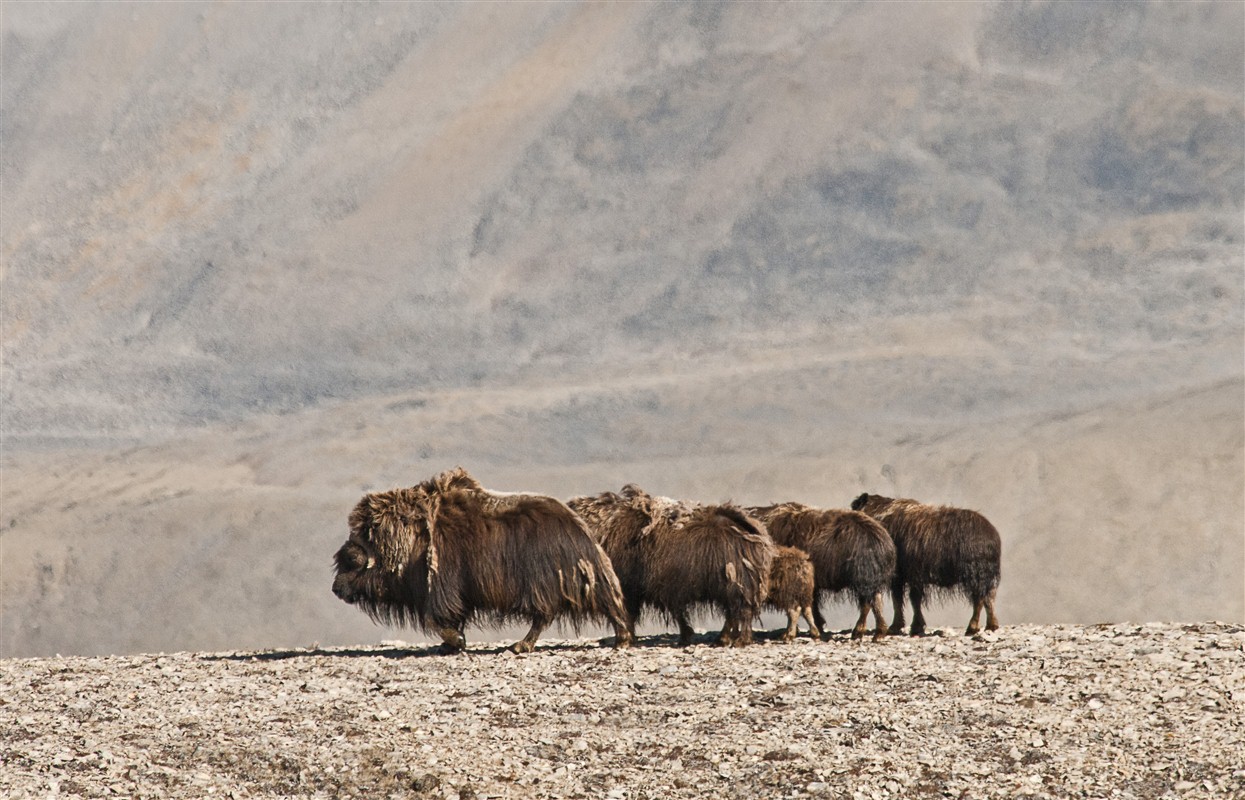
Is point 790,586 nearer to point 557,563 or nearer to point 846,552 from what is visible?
point 846,552

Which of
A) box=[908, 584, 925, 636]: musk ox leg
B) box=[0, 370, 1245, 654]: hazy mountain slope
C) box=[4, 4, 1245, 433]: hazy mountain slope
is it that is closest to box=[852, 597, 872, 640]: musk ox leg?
box=[908, 584, 925, 636]: musk ox leg

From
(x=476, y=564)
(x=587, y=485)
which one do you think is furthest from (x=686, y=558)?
(x=587, y=485)

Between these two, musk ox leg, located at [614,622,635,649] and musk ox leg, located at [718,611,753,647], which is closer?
musk ox leg, located at [614,622,635,649]

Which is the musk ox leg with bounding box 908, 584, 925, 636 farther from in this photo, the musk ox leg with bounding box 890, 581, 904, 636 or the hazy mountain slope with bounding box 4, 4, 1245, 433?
the hazy mountain slope with bounding box 4, 4, 1245, 433

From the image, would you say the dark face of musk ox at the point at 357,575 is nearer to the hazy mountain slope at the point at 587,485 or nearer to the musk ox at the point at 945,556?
A: the musk ox at the point at 945,556

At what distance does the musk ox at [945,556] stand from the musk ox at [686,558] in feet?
7.22

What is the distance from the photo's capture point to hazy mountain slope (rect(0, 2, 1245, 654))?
56.8 meters

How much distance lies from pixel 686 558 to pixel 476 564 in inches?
72.9

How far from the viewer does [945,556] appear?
17.2 meters

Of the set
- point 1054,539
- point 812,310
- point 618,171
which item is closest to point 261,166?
point 618,171

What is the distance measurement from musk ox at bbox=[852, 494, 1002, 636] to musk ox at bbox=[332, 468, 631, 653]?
3.63 m

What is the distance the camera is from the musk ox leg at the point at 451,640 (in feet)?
48.6

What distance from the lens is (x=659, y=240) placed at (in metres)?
70.6

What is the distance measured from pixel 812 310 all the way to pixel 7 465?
98.1 feet
